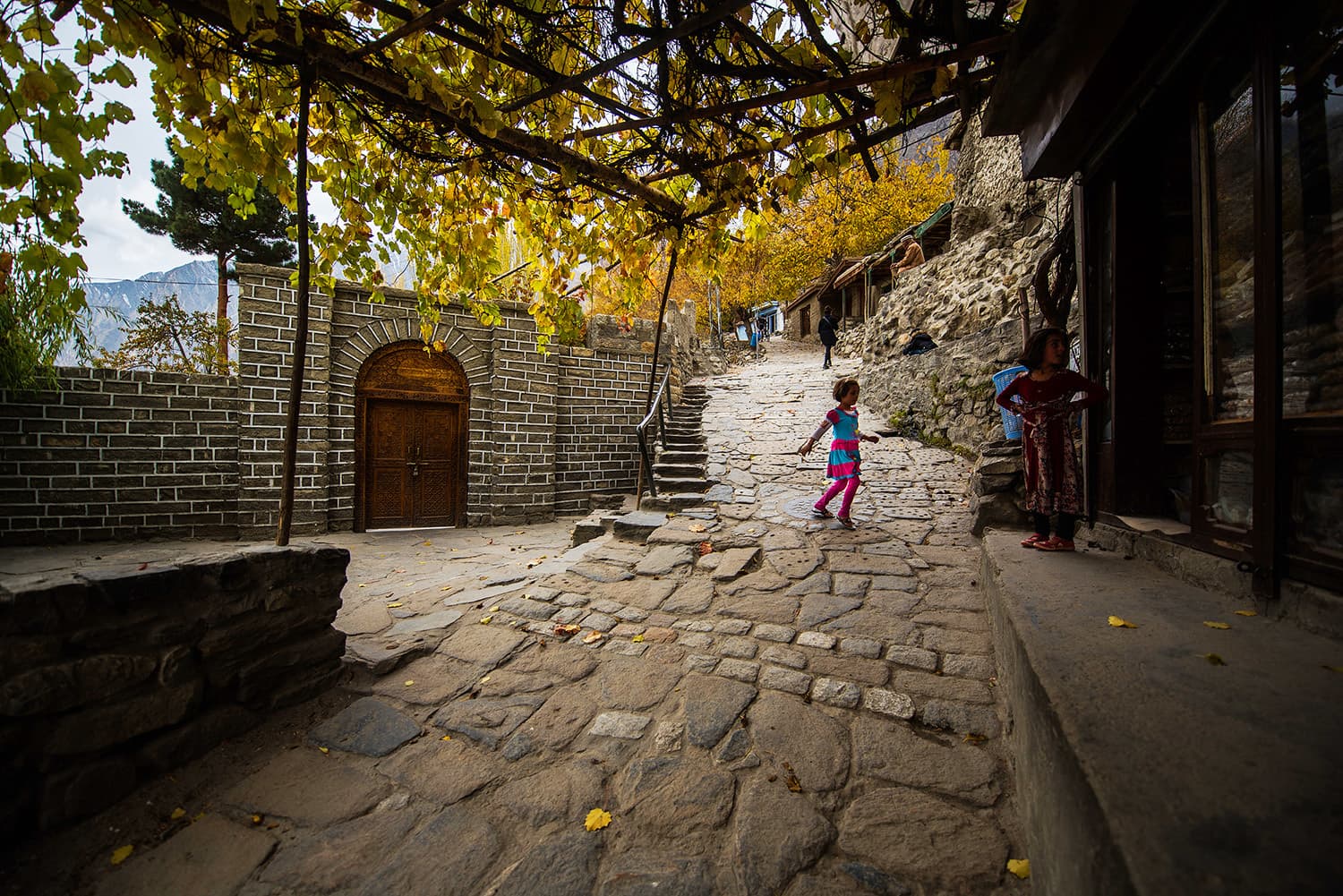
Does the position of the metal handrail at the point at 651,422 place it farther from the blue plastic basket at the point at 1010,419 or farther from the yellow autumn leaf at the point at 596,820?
the yellow autumn leaf at the point at 596,820

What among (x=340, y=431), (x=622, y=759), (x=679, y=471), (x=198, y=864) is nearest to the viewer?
(x=198, y=864)

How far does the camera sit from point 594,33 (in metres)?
2.28

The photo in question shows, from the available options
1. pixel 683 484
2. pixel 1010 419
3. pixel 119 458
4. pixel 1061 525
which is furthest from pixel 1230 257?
pixel 119 458

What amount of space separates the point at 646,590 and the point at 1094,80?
3.80 m

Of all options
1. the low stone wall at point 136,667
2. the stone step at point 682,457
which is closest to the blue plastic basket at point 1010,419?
the stone step at point 682,457

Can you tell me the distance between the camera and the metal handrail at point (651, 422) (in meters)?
6.42

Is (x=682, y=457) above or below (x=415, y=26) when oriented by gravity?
below

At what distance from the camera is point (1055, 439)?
9.95ft

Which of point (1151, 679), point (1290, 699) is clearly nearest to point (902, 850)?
point (1151, 679)

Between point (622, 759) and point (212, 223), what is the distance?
Result: 17837 millimetres

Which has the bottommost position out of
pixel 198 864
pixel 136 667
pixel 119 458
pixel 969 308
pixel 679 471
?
pixel 198 864

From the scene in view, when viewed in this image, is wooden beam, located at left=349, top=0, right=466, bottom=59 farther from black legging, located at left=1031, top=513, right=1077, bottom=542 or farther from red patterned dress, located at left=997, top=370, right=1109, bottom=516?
black legging, located at left=1031, top=513, right=1077, bottom=542

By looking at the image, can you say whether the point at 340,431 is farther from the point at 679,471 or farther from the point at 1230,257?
the point at 1230,257

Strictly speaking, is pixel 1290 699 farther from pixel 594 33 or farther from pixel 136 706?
pixel 136 706
